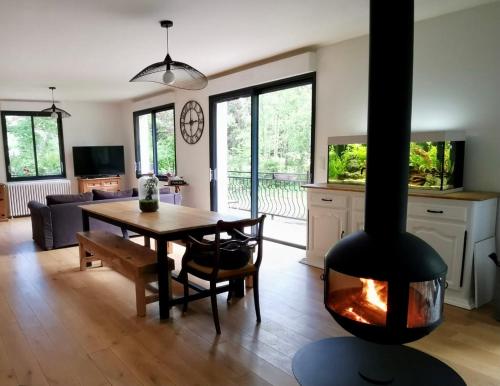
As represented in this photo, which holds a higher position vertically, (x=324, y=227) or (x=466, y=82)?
(x=466, y=82)

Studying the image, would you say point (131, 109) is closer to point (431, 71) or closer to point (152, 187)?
point (152, 187)

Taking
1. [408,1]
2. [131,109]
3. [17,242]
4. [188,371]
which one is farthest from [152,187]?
[131,109]

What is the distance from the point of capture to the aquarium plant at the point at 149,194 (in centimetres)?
354

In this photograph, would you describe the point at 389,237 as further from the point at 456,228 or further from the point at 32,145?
the point at 32,145

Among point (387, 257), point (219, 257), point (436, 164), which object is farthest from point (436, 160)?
point (219, 257)

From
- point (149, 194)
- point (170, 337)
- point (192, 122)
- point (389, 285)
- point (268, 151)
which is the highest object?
point (192, 122)

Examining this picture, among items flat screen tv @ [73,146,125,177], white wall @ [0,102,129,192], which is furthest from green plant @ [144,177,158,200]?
white wall @ [0,102,129,192]

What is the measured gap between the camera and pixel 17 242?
5.29 metres

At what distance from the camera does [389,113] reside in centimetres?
182

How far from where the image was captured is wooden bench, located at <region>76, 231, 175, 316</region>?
Result: 113 inches

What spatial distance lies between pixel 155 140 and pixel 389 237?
262 inches

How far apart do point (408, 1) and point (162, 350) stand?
2.42 metres

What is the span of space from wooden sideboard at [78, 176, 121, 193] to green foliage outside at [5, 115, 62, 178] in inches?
25.6

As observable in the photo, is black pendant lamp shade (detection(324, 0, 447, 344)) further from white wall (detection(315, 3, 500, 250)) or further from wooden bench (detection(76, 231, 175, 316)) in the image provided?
white wall (detection(315, 3, 500, 250))
